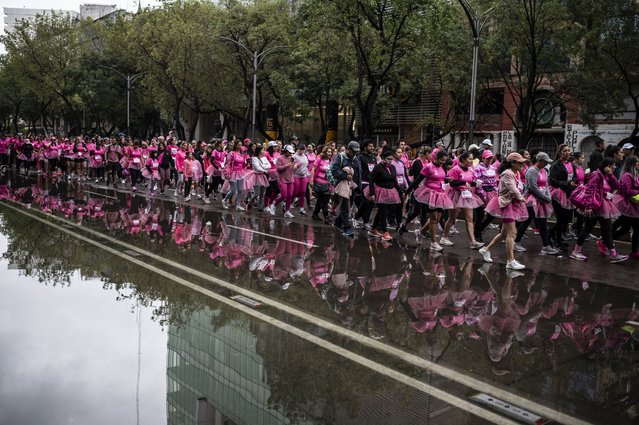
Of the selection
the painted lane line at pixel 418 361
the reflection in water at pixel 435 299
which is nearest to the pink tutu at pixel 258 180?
the reflection in water at pixel 435 299

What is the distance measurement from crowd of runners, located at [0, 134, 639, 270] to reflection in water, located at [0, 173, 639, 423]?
1.01m

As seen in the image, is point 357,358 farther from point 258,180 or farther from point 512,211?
point 258,180

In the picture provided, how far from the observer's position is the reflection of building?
15.6ft

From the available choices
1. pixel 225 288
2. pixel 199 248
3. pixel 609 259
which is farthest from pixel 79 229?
pixel 609 259

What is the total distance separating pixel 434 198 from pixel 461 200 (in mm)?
477

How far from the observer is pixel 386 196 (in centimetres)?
1259

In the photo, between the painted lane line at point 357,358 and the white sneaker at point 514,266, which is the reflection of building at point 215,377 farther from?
the white sneaker at point 514,266

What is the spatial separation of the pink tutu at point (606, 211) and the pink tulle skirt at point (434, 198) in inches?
94.5

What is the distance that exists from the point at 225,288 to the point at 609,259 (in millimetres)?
6928

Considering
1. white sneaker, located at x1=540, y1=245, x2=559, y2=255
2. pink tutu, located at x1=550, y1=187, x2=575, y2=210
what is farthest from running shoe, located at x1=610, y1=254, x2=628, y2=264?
pink tutu, located at x1=550, y1=187, x2=575, y2=210

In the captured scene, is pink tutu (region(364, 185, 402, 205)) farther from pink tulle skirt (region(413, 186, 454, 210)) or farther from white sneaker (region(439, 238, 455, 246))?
white sneaker (region(439, 238, 455, 246))

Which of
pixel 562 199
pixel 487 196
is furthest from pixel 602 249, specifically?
pixel 487 196

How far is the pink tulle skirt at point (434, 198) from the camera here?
11414mm

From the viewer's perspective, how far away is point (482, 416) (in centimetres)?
445
